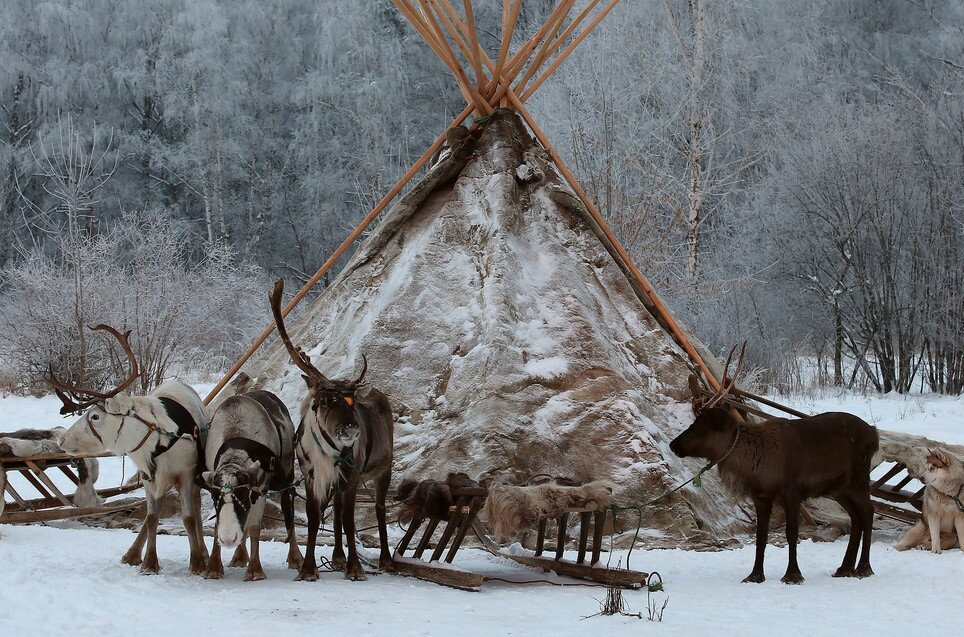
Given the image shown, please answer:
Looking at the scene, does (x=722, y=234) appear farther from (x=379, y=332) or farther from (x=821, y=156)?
(x=379, y=332)

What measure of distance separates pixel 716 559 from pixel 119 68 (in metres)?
26.9

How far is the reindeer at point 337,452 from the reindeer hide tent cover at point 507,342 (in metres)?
1.04

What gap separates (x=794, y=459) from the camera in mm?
5320

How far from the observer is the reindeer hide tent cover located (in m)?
6.40

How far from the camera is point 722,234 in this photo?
72.0 ft

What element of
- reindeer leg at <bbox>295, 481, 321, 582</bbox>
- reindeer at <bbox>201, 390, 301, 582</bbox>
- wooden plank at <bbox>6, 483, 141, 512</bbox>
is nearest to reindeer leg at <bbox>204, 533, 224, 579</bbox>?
reindeer at <bbox>201, 390, 301, 582</bbox>

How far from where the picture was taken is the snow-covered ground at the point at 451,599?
390cm

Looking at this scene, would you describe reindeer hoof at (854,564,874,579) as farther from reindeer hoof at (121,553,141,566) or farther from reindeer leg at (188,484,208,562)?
reindeer hoof at (121,553,141,566)

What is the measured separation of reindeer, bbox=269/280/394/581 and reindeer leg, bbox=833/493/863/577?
2.53m

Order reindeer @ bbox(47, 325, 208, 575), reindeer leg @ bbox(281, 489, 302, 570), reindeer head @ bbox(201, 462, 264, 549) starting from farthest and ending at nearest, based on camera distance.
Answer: reindeer leg @ bbox(281, 489, 302, 570) < reindeer @ bbox(47, 325, 208, 575) < reindeer head @ bbox(201, 462, 264, 549)

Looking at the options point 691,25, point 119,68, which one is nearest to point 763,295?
point 691,25

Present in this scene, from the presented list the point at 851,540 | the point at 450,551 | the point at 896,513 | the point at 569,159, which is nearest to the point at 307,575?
the point at 450,551

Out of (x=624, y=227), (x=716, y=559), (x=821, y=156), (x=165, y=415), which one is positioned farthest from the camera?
(x=821, y=156)

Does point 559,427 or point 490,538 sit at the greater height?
point 559,427
